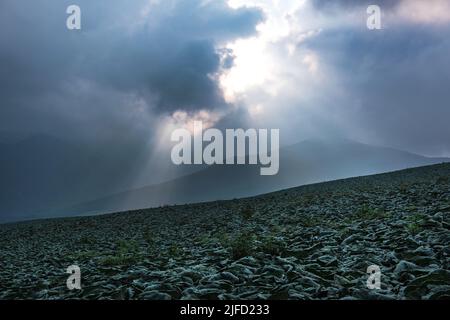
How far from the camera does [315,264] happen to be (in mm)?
8508

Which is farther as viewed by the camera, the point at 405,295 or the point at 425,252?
the point at 425,252

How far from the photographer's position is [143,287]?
786cm

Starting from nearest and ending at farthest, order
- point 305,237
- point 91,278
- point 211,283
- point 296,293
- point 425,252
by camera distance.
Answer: point 296,293, point 211,283, point 425,252, point 91,278, point 305,237

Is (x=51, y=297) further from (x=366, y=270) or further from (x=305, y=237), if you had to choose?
(x=305, y=237)

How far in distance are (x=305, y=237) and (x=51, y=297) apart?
8498 mm

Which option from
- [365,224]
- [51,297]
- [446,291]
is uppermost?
[365,224]

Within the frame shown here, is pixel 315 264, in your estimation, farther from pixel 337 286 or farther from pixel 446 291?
pixel 446 291

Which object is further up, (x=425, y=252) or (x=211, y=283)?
(x=425, y=252)

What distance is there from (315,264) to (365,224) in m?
6.05

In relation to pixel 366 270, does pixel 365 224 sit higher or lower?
higher
